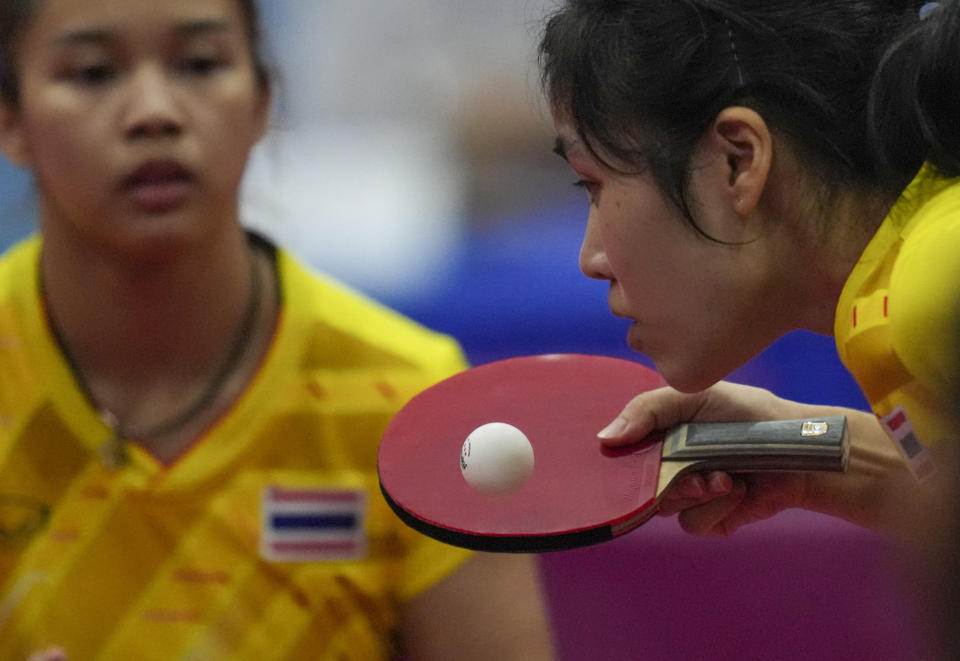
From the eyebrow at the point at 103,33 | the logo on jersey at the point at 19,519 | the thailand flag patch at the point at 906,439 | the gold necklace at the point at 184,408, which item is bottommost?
the logo on jersey at the point at 19,519

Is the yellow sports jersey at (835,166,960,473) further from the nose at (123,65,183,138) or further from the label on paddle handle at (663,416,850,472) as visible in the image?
the nose at (123,65,183,138)

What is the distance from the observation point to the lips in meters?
1.27

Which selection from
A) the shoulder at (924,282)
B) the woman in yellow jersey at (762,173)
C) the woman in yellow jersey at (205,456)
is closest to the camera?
the shoulder at (924,282)

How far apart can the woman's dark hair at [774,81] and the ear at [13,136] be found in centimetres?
57

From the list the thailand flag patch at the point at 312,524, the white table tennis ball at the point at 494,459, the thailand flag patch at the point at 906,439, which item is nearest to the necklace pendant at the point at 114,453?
the thailand flag patch at the point at 312,524

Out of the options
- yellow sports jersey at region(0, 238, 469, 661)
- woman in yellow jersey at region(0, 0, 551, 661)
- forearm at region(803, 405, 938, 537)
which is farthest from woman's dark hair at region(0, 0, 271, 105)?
forearm at region(803, 405, 938, 537)

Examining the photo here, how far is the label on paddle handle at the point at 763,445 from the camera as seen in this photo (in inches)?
43.3

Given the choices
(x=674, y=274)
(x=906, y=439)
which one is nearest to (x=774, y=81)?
(x=674, y=274)

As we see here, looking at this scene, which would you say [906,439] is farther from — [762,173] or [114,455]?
[114,455]

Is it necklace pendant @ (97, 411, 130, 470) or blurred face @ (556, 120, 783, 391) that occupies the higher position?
blurred face @ (556, 120, 783, 391)

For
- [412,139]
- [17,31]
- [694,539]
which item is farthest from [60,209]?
[412,139]

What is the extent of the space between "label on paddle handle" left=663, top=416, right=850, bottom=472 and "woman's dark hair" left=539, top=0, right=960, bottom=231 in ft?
0.61

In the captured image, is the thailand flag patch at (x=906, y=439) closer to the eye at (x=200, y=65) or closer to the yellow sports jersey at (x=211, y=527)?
the yellow sports jersey at (x=211, y=527)

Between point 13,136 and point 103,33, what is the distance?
0.52ft
